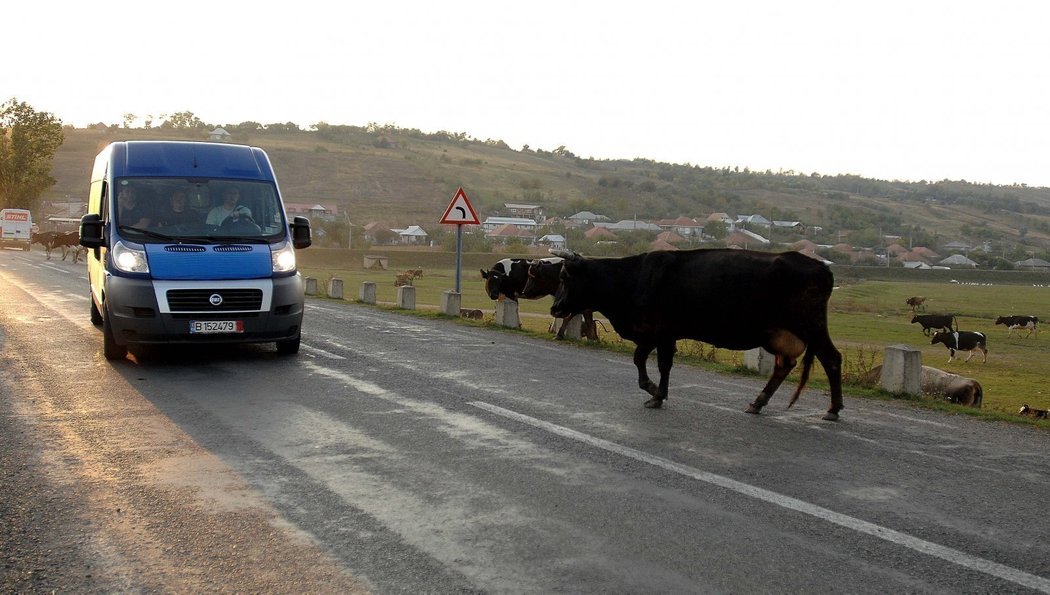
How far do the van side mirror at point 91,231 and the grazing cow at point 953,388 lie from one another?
11.1 m

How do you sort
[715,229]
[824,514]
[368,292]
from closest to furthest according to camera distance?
[824,514]
[368,292]
[715,229]

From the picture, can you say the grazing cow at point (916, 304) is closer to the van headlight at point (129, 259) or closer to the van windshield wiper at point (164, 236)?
the van windshield wiper at point (164, 236)

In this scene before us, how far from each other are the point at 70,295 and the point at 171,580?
2039cm

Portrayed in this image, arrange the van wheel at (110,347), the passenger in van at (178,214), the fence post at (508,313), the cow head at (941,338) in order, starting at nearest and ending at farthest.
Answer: the van wheel at (110,347)
the passenger in van at (178,214)
the fence post at (508,313)
the cow head at (941,338)

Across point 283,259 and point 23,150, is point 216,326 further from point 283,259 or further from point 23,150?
point 23,150

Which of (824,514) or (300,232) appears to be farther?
(300,232)

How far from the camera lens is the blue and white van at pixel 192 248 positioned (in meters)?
10.9

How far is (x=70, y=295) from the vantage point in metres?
22.4

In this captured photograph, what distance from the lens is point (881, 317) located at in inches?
2030

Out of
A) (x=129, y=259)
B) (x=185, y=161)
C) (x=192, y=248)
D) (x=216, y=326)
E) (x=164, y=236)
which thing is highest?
(x=185, y=161)

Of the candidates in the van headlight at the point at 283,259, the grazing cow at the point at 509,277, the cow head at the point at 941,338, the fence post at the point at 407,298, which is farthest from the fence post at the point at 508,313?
the cow head at the point at 941,338

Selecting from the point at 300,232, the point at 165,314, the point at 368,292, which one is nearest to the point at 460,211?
the point at 368,292

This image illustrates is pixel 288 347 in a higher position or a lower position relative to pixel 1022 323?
higher

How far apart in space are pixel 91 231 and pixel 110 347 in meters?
1.49
